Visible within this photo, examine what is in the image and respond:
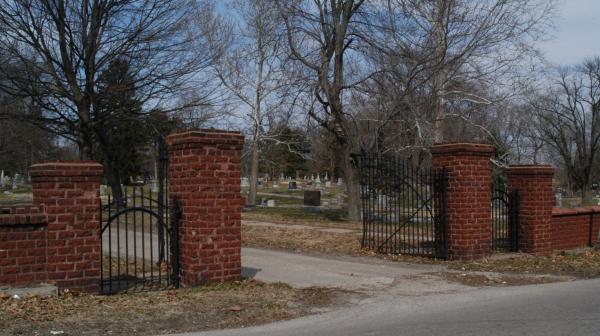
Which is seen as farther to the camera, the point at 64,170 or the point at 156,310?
the point at 64,170

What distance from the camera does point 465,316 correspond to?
7.29 m

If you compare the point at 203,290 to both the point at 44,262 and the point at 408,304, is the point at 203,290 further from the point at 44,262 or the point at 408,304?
the point at 408,304

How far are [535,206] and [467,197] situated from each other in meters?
2.14

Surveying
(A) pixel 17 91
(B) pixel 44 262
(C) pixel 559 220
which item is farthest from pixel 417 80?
(B) pixel 44 262

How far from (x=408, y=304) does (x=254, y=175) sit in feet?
Result: 102

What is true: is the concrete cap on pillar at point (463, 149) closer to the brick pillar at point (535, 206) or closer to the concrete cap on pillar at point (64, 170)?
the brick pillar at point (535, 206)

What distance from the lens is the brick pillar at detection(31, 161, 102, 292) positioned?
741cm

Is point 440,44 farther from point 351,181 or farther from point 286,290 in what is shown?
point 286,290

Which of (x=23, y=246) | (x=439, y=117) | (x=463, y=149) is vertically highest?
(x=439, y=117)

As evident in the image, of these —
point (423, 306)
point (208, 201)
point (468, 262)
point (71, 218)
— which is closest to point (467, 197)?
point (468, 262)

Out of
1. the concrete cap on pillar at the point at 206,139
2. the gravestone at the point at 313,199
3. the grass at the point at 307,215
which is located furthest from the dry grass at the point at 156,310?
the gravestone at the point at 313,199

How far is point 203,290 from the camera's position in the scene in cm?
827

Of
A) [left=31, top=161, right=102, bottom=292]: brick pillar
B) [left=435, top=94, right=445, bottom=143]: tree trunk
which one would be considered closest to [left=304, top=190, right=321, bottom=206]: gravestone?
[left=435, top=94, right=445, bottom=143]: tree trunk

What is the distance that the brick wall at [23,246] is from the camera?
721cm
